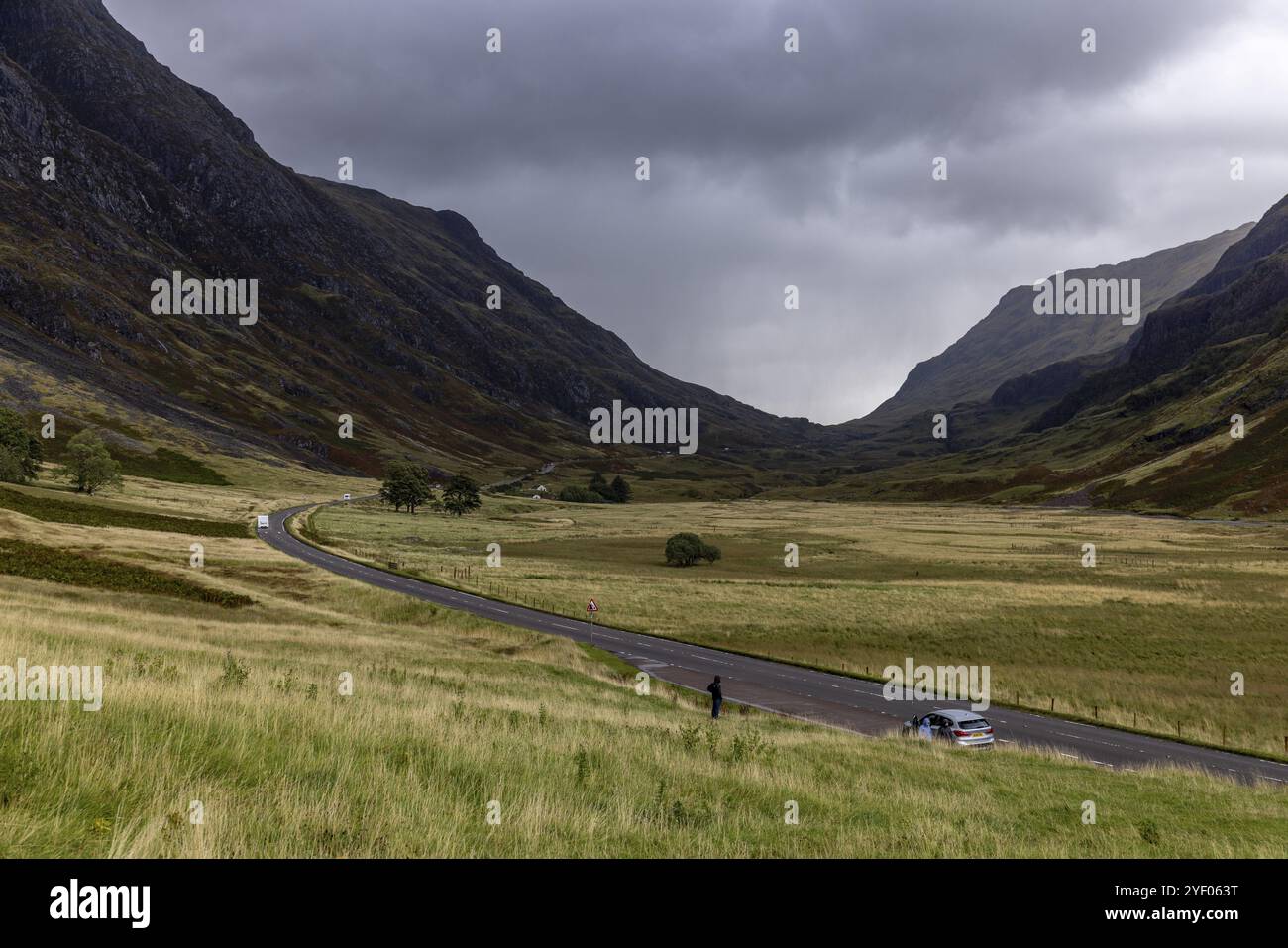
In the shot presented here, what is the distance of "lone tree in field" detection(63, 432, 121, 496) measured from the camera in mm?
96375

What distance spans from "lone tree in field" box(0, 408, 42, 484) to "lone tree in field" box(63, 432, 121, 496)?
433cm

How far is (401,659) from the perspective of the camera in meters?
29.3

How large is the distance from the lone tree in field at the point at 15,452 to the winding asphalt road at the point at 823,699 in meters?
66.9

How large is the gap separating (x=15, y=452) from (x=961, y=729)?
113 meters

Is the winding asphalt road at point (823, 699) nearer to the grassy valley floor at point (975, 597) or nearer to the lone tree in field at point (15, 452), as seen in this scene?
the grassy valley floor at point (975, 597)

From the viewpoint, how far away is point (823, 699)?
3197cm

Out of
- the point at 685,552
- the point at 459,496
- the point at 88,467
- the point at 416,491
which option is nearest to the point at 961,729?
the point at 685,552

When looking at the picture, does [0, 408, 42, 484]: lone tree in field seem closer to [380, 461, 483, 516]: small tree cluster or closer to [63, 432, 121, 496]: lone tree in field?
[63, 432, 121, 496]: lone tree in field

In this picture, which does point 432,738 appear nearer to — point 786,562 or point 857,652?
point 857,652

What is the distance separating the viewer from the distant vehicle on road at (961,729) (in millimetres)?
22812

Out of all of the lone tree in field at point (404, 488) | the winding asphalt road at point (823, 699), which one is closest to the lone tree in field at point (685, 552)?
the winding asphalt road at point (823, 699)

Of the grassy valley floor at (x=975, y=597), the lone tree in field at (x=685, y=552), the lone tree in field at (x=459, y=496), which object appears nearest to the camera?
the grassy valley floor at (x=975, y=597)

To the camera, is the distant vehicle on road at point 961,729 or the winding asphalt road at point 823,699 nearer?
the distant vehicle on road at point 961,729

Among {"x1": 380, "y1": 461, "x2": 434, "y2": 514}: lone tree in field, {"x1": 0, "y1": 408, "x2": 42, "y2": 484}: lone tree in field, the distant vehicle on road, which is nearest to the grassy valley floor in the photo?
{"x1": 380, "y1": 461, "x2": 434, "y2": 514}: lone tree in field
